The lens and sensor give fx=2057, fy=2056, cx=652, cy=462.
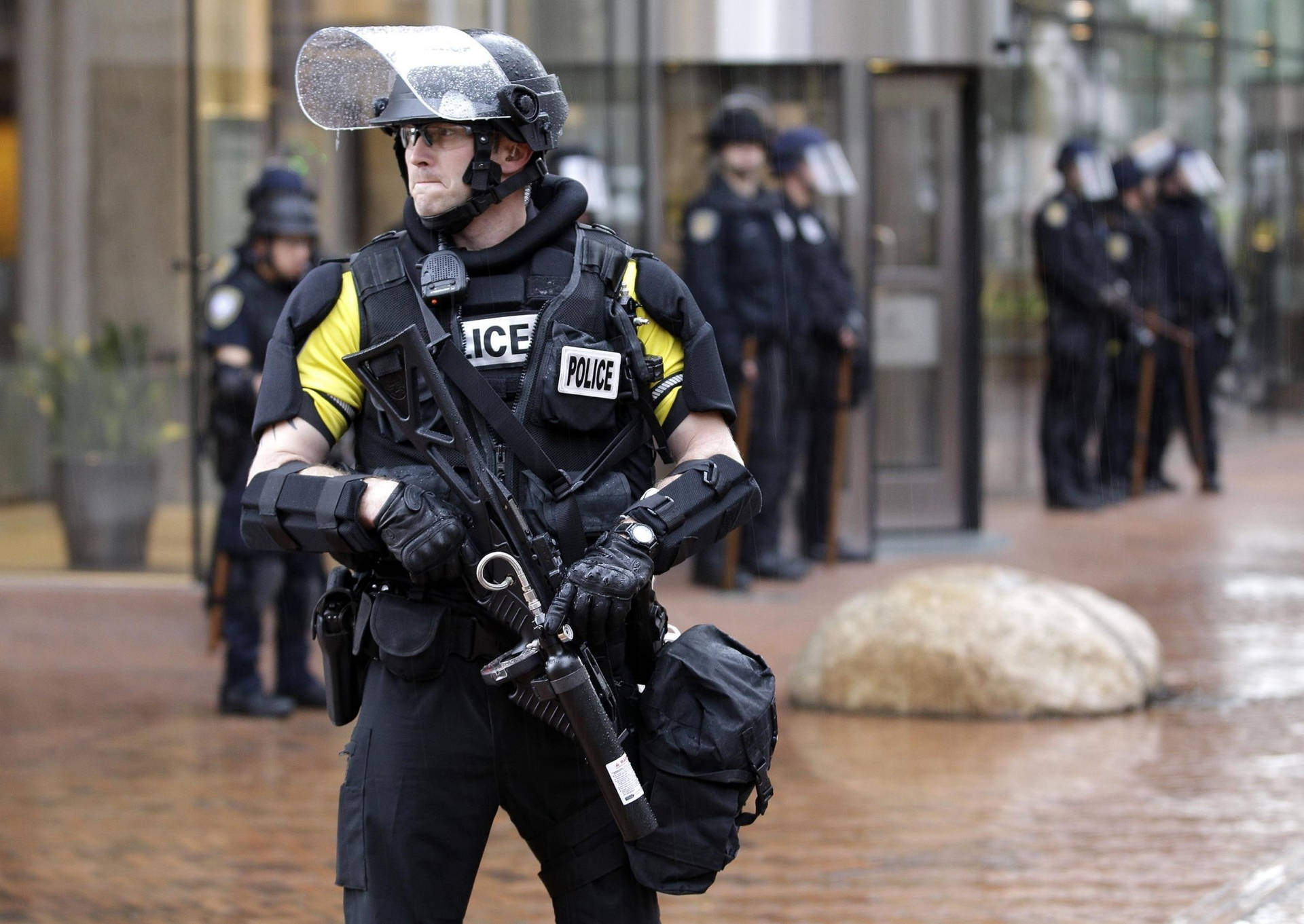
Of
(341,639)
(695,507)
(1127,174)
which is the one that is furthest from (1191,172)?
(341,639)

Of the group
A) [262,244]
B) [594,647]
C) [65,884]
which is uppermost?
[262,244]

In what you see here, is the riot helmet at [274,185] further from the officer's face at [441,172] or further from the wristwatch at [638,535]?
the wristwatch at [638,535]

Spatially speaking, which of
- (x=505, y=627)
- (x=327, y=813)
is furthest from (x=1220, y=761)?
(x=505, y=627)

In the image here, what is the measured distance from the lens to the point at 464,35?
131 inches

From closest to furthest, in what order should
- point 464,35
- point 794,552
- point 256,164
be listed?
point 464,35 → point 256,164 → point 794,552

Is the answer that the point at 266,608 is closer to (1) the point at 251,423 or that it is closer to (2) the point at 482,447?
(1) the point at 251,423

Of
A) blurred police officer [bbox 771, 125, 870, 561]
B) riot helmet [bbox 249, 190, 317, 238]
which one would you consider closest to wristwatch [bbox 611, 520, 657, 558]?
riot helmet [bbox 249, 190, 317, 238]

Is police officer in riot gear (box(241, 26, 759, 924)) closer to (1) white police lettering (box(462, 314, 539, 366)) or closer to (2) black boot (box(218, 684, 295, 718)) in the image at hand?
(1) white police lettering (box(462, 314, 539, 366))

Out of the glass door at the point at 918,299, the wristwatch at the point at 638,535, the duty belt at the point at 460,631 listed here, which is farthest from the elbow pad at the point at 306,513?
the glass door at the point at 918,299

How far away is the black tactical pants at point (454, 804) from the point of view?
10.4 feet

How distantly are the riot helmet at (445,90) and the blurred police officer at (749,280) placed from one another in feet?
→ 20.2

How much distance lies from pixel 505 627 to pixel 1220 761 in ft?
12.7

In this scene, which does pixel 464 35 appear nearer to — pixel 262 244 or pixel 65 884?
pixel 65 884

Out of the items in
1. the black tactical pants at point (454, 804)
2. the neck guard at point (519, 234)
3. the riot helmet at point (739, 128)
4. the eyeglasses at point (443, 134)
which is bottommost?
the black tactical pants at point (454, 804)
